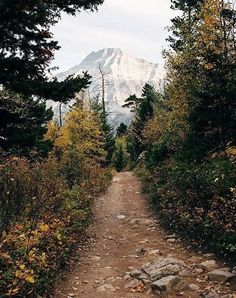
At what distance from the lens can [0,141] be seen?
47.0 feet

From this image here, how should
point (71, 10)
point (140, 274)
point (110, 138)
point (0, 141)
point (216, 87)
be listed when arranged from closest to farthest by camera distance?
point (140, 274), point (71, 10), point (0, 141), point (216, 87), point (110, 138)

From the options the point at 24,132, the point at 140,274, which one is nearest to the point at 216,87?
the point at 24,132

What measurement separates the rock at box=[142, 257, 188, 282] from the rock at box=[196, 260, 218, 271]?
383mm

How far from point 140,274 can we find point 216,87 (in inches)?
358

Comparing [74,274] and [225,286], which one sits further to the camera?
[74,274]

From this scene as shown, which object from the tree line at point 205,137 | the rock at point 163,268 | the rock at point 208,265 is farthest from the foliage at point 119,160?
the rock at point 208,265

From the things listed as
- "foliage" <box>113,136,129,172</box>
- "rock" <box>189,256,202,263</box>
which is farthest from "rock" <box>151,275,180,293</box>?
"foliage" <box>113,136,129,172</box>

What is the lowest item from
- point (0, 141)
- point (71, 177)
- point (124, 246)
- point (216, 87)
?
point (124, 246)

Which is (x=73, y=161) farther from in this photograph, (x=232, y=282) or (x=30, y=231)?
(x=232, y=282)

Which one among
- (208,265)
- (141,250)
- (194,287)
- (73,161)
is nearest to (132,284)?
(194,287)

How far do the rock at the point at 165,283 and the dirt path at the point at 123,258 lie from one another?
0.37 feet

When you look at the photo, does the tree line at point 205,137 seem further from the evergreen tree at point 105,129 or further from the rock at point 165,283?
the evergreen tree at point 105,129

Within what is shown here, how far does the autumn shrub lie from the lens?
9828 millimetres

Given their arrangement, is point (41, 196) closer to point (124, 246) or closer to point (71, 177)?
point (124, 246)
